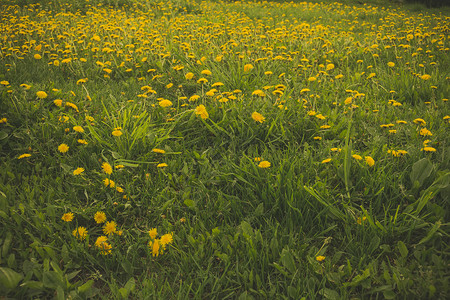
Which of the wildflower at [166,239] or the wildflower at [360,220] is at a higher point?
the wildflower at [360,220]

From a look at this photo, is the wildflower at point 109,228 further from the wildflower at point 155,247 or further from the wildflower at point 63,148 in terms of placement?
the wildflower at point 63,148

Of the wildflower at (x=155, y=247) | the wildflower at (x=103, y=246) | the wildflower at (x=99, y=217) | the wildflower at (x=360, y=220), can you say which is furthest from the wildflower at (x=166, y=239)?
the wildflower at (x=360, y=220)

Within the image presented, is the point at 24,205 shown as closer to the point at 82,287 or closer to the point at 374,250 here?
the point at 82,287

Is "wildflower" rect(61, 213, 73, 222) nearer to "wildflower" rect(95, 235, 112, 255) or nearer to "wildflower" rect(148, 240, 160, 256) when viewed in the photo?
"wildflower" rect(95, 235, 112, 255)

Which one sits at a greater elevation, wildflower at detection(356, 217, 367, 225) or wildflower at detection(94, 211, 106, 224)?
wildflower at detection(356, 217, 367, 225)

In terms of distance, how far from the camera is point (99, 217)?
179cm

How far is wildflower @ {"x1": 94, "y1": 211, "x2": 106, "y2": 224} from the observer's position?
1.77 meters

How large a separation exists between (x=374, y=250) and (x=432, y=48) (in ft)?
14.0

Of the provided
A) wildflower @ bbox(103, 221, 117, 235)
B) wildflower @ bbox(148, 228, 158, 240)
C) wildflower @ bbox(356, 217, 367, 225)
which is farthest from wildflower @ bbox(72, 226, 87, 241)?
wildflower @ bbox(356, 217, 367, 225)

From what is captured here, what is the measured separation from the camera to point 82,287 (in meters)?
1.42

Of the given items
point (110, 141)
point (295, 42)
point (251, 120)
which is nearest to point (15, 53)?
point (110, 141)

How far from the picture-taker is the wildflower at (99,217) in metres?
1.77

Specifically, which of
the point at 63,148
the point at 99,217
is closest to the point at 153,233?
the point at 99,217

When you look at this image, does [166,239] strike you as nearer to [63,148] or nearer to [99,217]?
[99,217]
